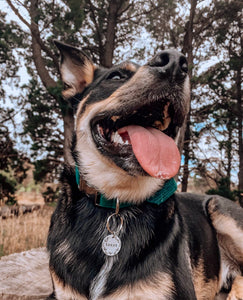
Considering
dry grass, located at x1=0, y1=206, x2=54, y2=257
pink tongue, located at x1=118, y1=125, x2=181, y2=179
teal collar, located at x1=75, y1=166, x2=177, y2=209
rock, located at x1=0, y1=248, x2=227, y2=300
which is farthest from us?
dry grass, located at x1=0, y1=206, x2=54, y2=257

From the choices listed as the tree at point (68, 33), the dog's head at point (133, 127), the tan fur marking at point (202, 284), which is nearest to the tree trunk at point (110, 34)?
the tree at point (68, 33)

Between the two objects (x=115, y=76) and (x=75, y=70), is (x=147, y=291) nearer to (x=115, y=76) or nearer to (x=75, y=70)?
(x=115, y=76)

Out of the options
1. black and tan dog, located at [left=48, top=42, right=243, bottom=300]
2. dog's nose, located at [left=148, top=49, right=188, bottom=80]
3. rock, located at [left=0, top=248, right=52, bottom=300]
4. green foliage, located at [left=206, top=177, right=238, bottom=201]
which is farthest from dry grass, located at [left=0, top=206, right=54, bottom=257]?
green foliage, located at [left=206, top=177, right=238, bottom=201]

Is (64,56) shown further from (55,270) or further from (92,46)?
(92,46)

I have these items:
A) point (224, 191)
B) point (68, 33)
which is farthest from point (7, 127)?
point (224, 191)

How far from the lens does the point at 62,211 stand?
2.26 m

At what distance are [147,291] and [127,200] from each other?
636mm

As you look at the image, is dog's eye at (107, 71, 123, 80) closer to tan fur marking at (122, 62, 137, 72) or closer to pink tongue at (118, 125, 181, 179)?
tan fur marking at (122, 62, 137, 72)

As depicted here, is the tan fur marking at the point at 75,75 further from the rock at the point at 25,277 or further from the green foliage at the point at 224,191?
the green foliage at the point at 224,191

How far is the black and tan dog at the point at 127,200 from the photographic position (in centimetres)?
189

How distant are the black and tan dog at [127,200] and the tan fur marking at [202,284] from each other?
0.02 m

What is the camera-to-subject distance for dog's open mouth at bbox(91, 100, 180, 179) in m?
1.93

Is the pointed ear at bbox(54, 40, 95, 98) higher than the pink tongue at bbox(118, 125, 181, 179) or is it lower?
higher

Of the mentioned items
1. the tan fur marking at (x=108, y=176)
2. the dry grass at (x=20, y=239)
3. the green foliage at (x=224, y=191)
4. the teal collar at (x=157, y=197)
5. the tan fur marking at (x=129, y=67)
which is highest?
the tan fur marking at (x=129, y=67)
